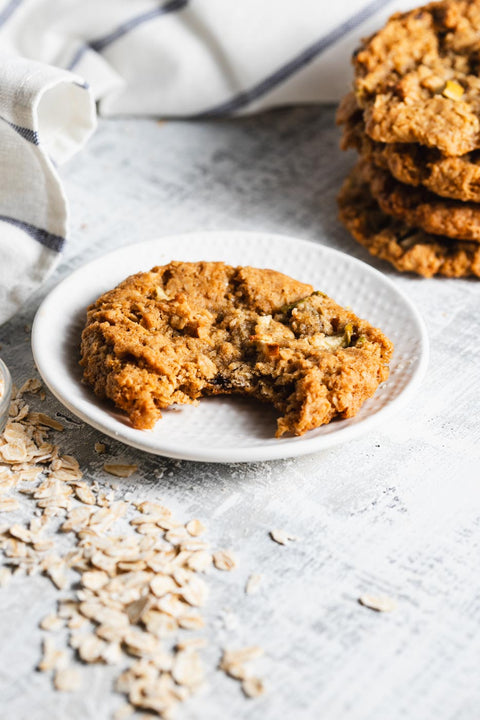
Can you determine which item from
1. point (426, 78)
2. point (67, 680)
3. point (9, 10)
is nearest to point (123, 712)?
point (67, 680)

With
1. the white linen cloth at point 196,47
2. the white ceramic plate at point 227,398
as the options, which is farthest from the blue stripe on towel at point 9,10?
the white ceramic plate at point 227,398

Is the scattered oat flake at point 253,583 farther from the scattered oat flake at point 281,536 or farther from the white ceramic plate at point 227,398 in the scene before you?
the white ceramic plate at point 227,398

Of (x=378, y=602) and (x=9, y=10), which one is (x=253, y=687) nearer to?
(x=378, y=602)

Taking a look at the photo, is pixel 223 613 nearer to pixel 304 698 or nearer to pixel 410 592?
pixel 304 698

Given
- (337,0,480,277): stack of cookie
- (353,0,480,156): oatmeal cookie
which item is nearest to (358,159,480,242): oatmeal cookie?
(337,0,480,277): stack of cookie

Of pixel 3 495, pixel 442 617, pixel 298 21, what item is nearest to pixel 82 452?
pixel 3 495

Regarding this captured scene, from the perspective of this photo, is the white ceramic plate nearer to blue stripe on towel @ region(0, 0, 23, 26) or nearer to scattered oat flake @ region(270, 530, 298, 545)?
scattered oat flake @ region(270, 530, 298, 545)

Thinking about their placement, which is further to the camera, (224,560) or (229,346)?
(229,346)
